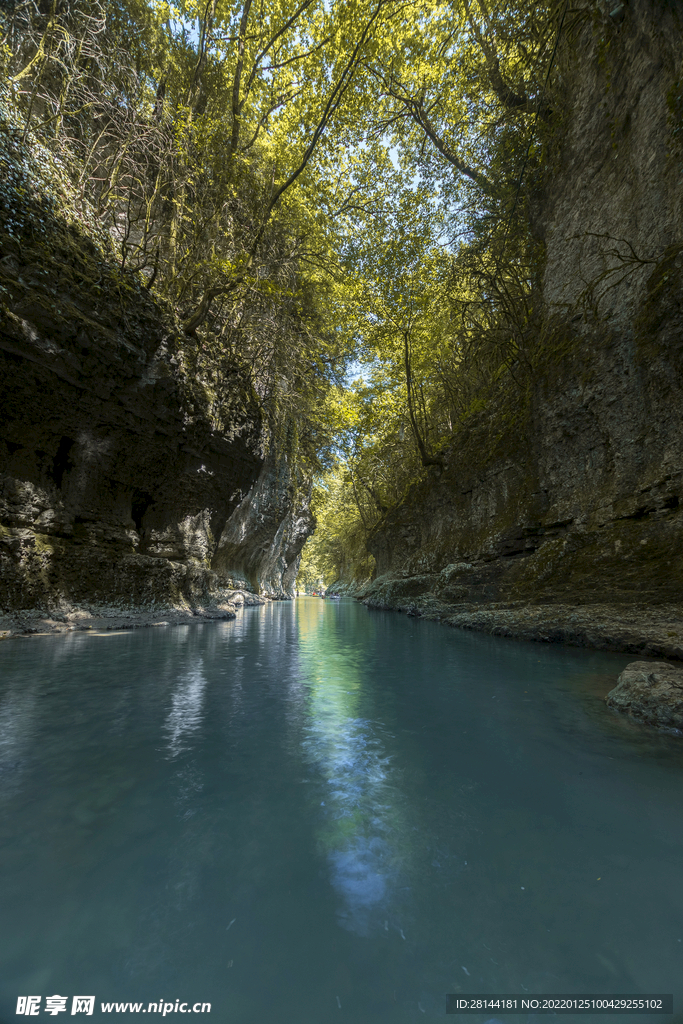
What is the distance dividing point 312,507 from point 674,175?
22846mm

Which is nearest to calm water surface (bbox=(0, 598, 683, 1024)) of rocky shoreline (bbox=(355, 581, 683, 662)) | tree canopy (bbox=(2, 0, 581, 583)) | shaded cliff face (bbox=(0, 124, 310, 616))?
rocky shoreline (bbox=(355, 581, 683, 662))

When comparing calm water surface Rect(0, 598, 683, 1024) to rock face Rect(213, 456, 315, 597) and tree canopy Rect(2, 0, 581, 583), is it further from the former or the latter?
rock face Rect(213, 456, 315, 597)

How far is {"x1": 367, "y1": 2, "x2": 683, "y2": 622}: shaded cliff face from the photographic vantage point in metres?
5.49

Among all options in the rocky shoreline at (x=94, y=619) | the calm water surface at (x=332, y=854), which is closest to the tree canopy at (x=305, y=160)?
the rocky shoreline at (x=94, y=619)

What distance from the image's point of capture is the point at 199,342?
29.5ft

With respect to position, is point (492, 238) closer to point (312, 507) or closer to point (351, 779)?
point (351, 779)

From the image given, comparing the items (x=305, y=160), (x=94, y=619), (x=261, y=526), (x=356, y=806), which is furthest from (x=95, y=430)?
(x=261, y=526)

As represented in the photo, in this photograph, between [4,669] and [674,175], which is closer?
[4,669]

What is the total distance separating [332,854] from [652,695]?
2.53m

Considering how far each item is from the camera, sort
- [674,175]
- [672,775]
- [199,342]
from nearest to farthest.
Answer: 1. [672,775]
2. [674,175]
3. [199,342]

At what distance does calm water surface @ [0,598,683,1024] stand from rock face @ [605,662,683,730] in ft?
0.53

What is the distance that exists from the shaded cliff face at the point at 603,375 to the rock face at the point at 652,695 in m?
2.54

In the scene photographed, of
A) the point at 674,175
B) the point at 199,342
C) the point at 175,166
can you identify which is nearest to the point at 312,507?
the point at 199,342

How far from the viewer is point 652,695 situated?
2.82 metres
